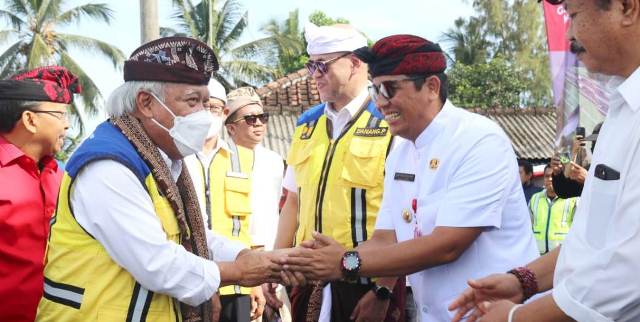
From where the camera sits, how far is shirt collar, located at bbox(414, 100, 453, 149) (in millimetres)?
3891

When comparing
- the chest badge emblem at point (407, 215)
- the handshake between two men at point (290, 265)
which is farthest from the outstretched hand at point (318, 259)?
the chest badge emblem at point (407, 215)

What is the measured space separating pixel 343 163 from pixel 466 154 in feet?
4.67

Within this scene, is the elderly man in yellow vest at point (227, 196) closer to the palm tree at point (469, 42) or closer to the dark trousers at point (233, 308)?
the dark trousers at point (233, 308)

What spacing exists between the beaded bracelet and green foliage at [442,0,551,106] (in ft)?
114

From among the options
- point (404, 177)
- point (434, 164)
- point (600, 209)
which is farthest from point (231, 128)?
point (600, 209)

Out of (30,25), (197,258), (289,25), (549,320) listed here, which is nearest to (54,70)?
(197,258)

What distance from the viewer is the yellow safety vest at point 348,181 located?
4.88m

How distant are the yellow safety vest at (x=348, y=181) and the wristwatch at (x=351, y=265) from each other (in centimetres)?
94

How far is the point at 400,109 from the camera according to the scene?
3988 millimetres

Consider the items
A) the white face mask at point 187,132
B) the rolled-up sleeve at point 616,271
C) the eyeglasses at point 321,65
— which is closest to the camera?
the rolled-up sleeve at point 616,271

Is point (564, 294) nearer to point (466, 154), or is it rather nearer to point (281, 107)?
point (466, 154)

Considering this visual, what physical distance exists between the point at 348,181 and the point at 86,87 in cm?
2639

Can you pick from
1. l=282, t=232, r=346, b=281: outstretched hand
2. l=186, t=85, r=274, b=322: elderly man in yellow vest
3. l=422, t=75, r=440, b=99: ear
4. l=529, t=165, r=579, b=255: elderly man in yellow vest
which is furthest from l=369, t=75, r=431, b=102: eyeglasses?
l=529, t=165, r=579, b=255: elderly man in yellow vest

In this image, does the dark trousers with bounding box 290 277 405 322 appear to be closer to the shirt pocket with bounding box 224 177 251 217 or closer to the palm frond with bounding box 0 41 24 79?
the shirt pocket with bounding box 224 177 251 217
